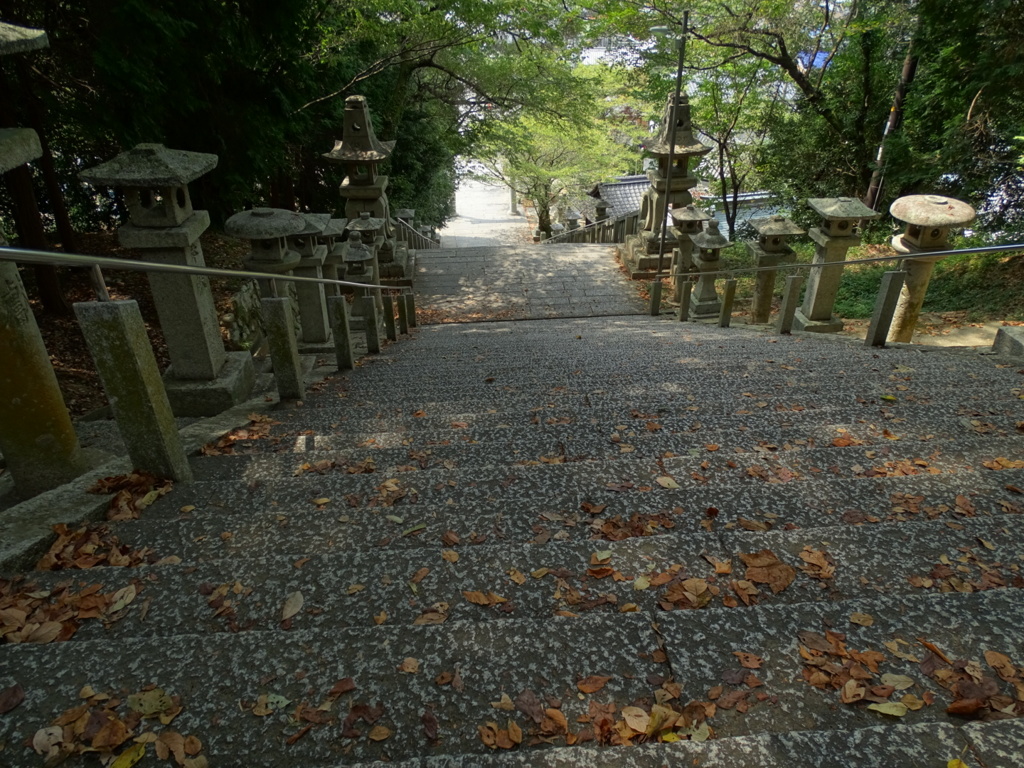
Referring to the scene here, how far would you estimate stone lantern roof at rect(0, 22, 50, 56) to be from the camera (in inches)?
77.8

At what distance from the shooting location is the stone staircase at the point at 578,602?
1248mm

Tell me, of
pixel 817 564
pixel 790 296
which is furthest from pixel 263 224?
pixel 790 296

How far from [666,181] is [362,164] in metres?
5.39

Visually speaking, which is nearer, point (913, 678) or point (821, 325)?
point (913, 678)

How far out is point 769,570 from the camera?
68.1 inches

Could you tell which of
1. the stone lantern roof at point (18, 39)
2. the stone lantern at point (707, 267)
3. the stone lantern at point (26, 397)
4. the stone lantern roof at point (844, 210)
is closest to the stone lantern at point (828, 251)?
the stone lantern roof at point (844, 210)

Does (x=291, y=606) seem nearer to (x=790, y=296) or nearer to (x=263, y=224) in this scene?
(x=263, y=224)

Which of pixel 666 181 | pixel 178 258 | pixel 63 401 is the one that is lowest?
pixel 63 401

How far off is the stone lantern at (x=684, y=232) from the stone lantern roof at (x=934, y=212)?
3.65 meters

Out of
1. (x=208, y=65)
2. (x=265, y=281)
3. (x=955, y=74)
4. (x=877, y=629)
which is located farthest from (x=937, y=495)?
(x=955, y=74)

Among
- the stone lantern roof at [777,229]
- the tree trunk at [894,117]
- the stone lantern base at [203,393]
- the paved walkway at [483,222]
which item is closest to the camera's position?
the stone lantern base at [203,393]

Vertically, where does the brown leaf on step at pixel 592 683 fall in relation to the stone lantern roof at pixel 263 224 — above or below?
below

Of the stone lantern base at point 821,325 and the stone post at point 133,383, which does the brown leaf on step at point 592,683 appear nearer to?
the stone post at point 133,383

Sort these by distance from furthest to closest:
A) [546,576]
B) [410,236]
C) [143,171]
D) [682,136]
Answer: [410,236], [682,136], [143,171], [546,576]
